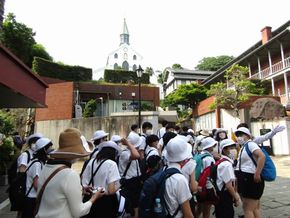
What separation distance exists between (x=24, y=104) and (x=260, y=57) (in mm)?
25741

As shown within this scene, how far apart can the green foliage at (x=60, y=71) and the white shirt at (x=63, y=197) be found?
29.5m

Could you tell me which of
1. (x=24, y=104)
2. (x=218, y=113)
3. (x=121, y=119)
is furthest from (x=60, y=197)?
(x=218, y=113)

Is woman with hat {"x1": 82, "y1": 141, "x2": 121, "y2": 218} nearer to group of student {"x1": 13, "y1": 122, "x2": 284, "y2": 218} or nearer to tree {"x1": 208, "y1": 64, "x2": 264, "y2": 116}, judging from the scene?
group of student {"x1": 13, "y1": 122, "x2": 284, "y2": 218}

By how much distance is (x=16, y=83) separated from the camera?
499 cm

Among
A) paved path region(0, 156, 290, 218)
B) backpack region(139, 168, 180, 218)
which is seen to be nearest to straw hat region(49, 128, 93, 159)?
backpack region(139, 168, 180, 218)

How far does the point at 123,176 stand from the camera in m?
5.10

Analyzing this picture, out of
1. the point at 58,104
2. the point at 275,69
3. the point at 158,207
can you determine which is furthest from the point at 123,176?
the point at 275,69

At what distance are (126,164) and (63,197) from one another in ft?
9.37

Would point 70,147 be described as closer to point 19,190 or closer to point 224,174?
point 19,190

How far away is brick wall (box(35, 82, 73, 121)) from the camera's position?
74.9 feet

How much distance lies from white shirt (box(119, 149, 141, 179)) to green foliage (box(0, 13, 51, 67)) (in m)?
28.8

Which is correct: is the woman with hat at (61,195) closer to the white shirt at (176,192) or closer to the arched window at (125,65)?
the white shirt at (176,192)

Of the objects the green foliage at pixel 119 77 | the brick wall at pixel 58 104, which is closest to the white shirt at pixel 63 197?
the brick wall at pixel 58 104

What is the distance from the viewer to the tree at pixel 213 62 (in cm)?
5594
